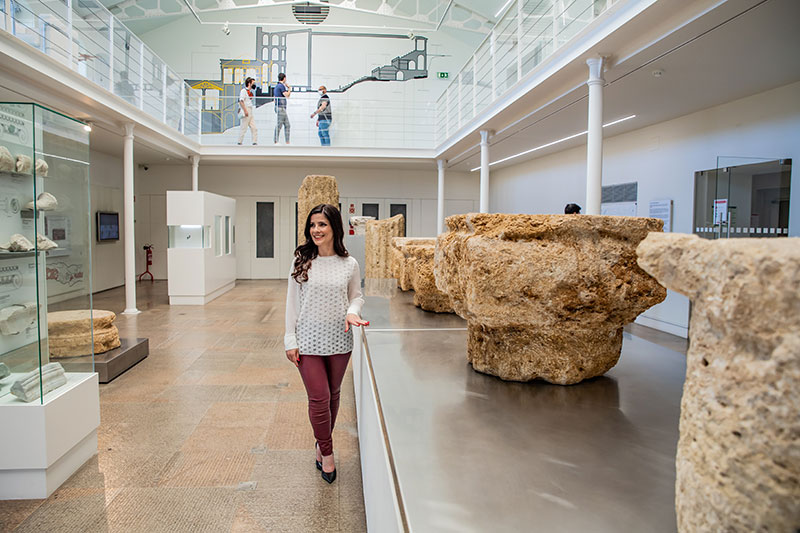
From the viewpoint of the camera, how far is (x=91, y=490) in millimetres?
2643

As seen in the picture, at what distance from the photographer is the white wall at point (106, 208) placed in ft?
35.9

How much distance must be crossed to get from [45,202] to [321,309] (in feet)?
5.47

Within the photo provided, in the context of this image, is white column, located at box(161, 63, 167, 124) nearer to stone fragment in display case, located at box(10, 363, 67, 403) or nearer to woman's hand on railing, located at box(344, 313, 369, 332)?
stone fragment in display case, located at box(10, 363, 67, 403)

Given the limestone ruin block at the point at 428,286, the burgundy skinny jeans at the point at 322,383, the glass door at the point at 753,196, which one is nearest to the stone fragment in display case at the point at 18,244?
the burgundy skinny jeans at the point at 322,383

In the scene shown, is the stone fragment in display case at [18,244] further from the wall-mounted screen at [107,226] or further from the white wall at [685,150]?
the wall-mounted screen at [107,226]

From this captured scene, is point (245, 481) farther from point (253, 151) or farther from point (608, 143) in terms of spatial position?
point (253, 151)

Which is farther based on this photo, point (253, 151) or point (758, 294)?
point (253, 151)

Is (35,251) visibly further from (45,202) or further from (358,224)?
(358,224)

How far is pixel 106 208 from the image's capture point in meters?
11.5

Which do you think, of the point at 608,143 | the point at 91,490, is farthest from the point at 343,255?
the point at 608,143

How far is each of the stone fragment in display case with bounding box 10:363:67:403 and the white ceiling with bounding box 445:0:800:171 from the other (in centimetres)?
518

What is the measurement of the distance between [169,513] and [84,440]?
918 millimetres

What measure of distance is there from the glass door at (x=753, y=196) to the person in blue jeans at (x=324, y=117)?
9.09m

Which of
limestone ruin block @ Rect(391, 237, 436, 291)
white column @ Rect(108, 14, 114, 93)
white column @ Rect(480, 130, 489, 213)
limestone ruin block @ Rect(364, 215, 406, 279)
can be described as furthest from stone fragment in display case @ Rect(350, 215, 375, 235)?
limestone ruin block @ Rect(391, 237, 436, 291)
